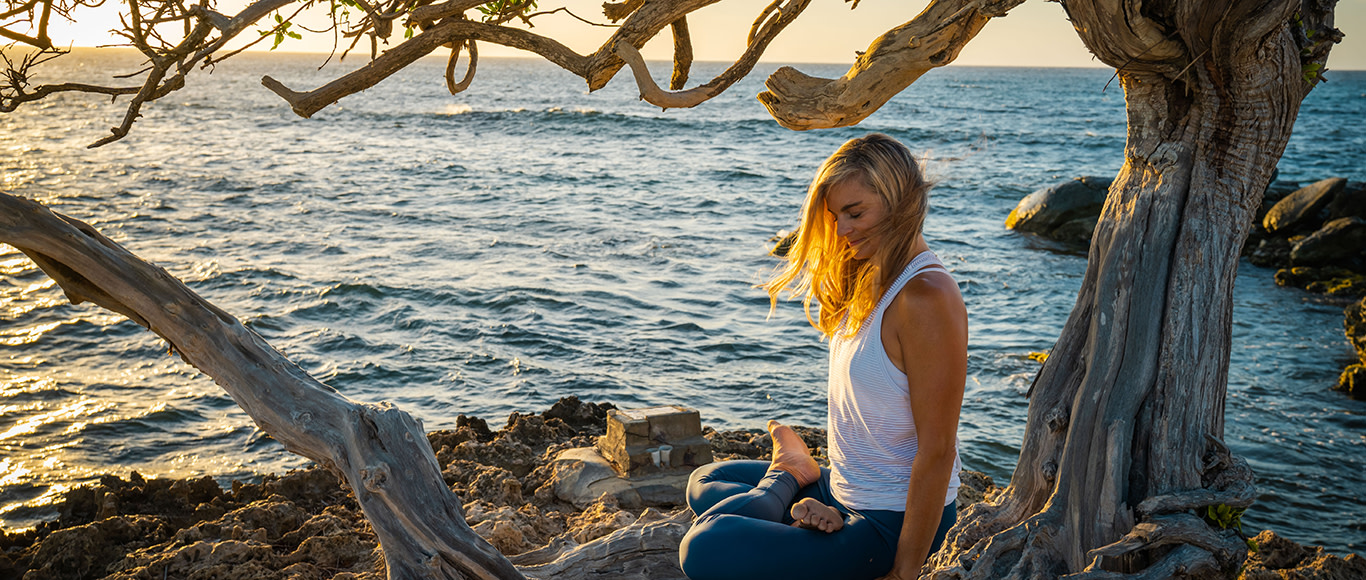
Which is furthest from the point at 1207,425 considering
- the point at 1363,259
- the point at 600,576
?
the point at 1363,259

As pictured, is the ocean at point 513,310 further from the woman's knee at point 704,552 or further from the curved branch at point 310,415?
the curved branch at point 310,415

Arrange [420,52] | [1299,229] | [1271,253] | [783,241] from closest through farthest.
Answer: [420,52] < [783,241] < [1271,253] < [1299,229]

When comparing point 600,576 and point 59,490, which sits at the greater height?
point 600,576

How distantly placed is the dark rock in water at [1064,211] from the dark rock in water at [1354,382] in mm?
9233

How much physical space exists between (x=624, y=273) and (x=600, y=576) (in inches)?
431

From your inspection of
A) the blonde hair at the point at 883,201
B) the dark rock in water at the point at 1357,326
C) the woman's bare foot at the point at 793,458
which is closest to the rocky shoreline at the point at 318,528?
the woman's bare foot at the point at 793,458

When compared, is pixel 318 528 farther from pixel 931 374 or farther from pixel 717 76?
pixel 931 374

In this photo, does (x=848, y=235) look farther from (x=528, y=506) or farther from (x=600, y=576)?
(x=528, y=506)

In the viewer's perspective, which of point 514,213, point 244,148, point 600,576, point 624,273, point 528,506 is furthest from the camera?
point 244,148

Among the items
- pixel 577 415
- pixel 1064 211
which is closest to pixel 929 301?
pixel 577 415

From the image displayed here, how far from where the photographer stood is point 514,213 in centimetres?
2014

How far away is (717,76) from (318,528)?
3508 millimetres

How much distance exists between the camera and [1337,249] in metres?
16.7

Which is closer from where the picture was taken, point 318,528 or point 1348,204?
point 318,528
